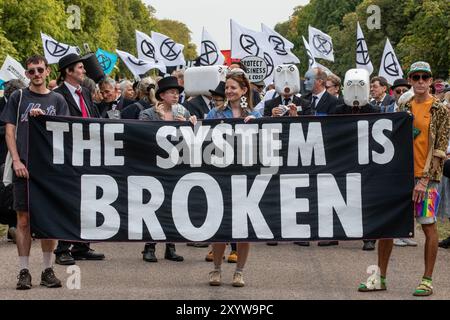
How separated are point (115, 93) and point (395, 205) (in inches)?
202

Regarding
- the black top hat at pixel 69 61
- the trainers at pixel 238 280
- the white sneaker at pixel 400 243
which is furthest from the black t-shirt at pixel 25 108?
the white sneaker at pixel 400 243

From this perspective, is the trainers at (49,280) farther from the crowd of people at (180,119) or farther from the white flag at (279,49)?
the white flag at (279,49)

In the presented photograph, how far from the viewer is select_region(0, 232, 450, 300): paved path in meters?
9.46

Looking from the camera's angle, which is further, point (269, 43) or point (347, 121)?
point (269, 43)

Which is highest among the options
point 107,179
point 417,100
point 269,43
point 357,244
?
point 269,43

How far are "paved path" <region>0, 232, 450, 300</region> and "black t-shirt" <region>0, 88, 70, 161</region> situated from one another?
1.32 m

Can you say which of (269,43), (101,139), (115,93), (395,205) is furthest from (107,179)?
(269,43)

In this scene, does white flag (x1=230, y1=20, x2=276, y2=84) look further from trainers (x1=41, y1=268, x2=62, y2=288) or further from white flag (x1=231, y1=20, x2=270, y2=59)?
trainers (x1=41, y1=268, x2=62, y2=288)

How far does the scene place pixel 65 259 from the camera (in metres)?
11.5

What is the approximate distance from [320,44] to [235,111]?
1555 centimetres

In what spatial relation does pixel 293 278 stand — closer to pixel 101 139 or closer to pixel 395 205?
pixel 395 205

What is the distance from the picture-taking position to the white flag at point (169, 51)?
888 inches

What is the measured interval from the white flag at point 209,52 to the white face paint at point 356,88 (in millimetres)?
8334

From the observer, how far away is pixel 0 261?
11617 millimetres
